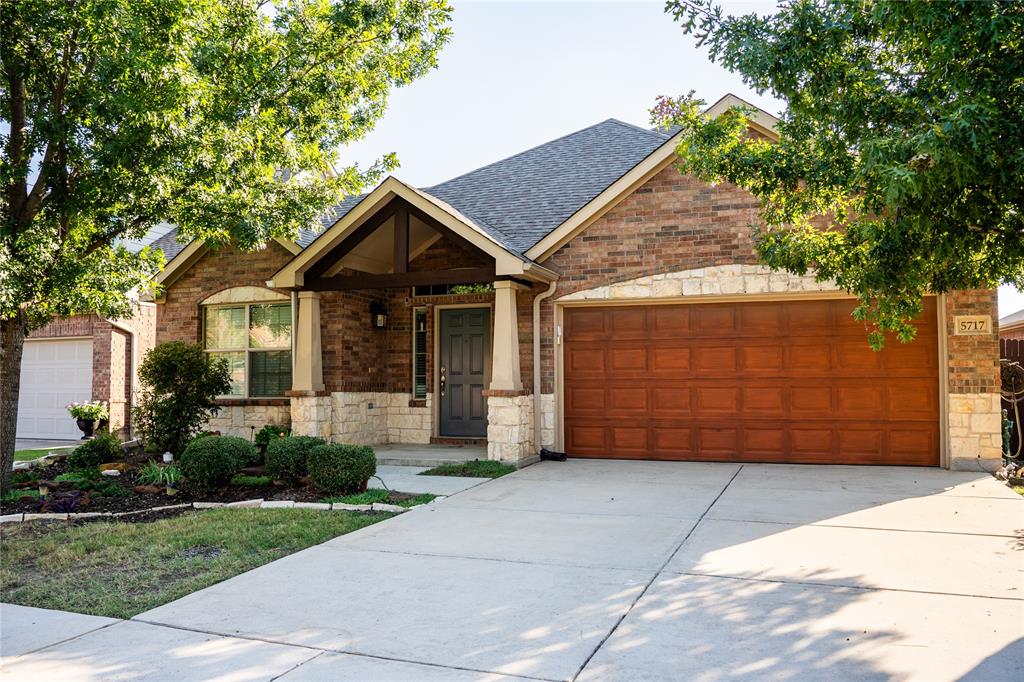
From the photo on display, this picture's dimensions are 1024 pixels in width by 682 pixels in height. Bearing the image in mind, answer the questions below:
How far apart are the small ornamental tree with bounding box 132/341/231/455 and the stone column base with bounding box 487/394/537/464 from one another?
14.2 feet

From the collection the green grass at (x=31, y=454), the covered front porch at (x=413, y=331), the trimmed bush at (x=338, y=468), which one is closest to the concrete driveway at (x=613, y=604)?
Result: the trimmed bush at (x=338, y=468)

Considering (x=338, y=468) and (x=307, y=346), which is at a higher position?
(x=307, y=346)

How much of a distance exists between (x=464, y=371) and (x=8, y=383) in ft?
21.3

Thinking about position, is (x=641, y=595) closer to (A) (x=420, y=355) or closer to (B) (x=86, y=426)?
(A) (x=420, y=355)

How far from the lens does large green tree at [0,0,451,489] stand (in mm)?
7238

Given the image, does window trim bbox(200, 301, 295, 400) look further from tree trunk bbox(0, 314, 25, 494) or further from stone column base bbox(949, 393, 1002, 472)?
stone column base bbox(949, 393, 1002, 472)

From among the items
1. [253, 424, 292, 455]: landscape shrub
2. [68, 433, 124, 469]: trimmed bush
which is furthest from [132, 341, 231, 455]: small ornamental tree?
[253, 424, 292, 455]: landscape shrub

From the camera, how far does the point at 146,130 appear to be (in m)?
7.55

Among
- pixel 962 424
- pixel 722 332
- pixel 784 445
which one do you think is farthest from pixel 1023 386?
pixel 722 332

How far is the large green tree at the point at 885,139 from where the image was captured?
4469 mm

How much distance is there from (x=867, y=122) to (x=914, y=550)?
11.3ft

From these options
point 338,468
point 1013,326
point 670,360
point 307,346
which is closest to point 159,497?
point 338,468

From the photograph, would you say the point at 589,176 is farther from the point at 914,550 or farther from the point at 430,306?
the point at 914,550

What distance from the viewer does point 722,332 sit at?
10.7 meters
